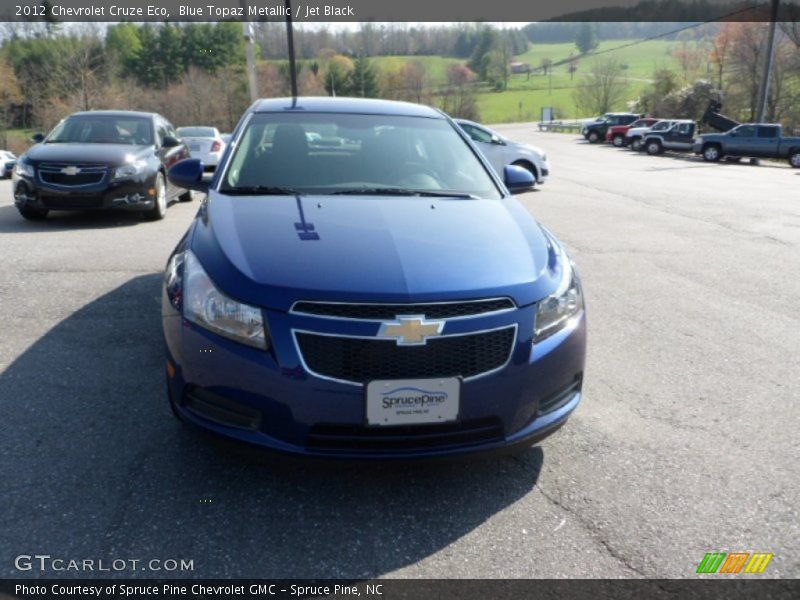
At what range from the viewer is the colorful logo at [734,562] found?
2350 millimetres

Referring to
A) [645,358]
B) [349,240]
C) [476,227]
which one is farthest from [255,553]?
[645,358]

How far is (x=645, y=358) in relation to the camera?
438 cm

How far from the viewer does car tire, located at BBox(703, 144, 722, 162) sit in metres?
26.6

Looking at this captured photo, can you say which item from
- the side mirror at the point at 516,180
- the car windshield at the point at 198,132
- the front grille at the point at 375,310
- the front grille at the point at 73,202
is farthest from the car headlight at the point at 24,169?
the car windshield at the point at 198,132

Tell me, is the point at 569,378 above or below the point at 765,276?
above

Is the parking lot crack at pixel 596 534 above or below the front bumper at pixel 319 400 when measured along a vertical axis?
below

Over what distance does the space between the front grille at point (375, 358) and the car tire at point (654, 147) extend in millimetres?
32006

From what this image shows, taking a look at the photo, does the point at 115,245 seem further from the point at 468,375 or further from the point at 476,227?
the point at 468,375

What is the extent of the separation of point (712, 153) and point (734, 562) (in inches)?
1105

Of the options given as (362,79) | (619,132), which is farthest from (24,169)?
(362,79)

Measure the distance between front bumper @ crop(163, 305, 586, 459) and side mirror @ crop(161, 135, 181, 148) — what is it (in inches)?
308

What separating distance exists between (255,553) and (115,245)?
19.3 feet

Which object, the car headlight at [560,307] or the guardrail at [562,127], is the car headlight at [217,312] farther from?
the guardrail at [562,127]

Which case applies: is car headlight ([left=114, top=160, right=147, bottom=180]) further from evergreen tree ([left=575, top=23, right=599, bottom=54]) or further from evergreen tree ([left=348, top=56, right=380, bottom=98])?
evergreen tree ([left=575, top=23, right=599, bottom=54])
